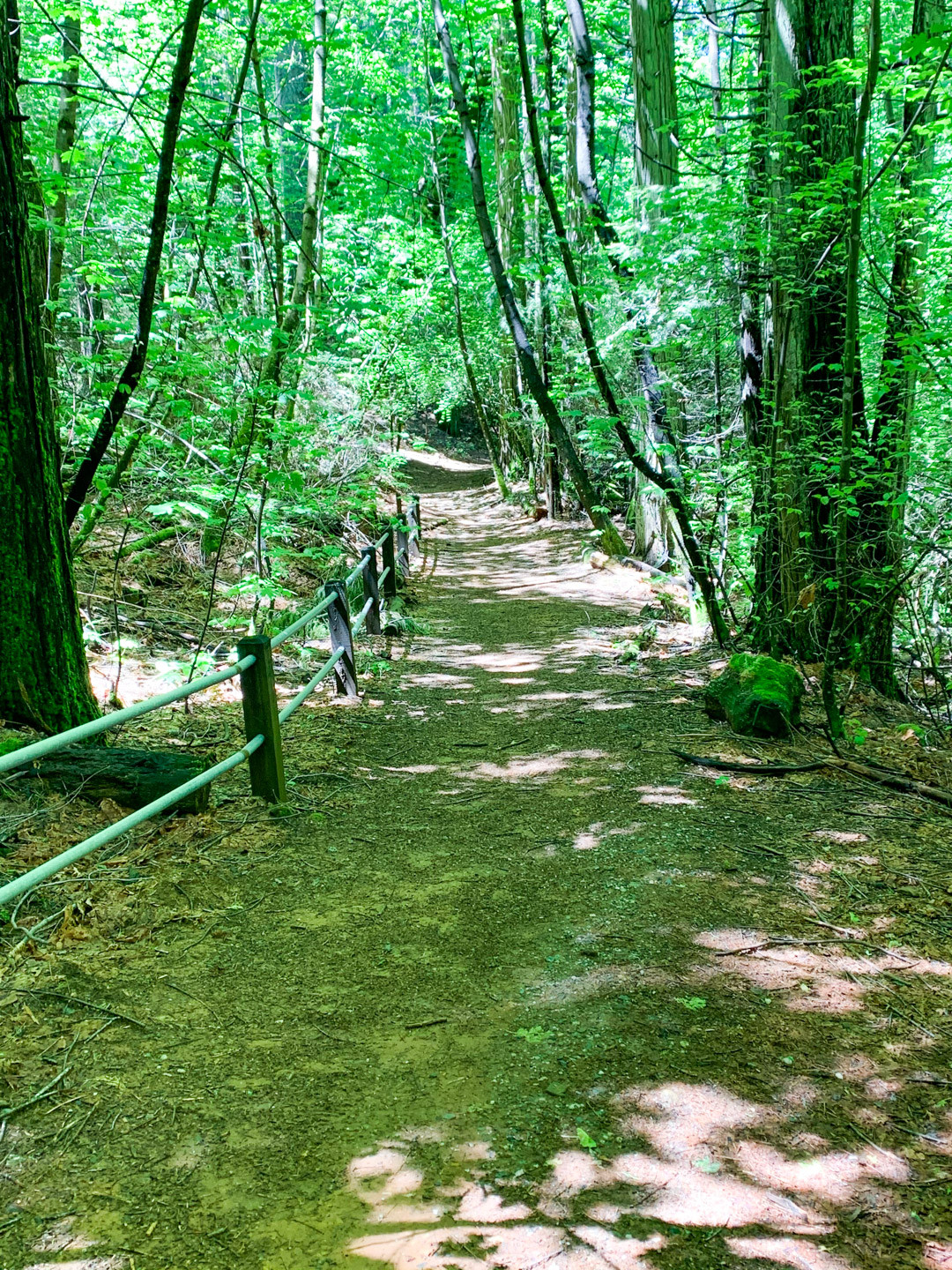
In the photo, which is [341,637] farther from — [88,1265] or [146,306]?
[88,1265]

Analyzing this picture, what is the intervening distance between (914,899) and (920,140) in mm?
5603

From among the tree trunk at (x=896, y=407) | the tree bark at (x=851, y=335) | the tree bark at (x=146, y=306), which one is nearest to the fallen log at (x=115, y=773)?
Result: the tree bark at (x=146, y=306)

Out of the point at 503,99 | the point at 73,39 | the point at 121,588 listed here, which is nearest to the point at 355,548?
the point at 121,588

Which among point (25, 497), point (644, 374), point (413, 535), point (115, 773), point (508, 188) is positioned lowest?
point (115, 773)

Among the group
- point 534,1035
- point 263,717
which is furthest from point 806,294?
point 534,1035

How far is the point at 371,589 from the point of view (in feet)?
29.4

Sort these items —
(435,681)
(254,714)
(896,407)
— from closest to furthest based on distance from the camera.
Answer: (254,714), (896,407), (435,681)

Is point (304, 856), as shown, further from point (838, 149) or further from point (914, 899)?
point (838, 149)

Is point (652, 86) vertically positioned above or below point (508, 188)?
below

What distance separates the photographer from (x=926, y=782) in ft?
15.8

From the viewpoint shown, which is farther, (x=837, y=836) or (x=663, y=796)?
(x=663, y=796)

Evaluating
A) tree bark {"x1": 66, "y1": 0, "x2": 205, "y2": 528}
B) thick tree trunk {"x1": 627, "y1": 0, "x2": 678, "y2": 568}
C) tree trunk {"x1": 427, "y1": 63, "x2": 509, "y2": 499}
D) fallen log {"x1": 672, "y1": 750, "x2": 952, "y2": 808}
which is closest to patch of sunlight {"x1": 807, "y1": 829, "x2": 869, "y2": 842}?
fallen log {"x1": 672, "y1": 750, "x2": 952, "y2": 808}

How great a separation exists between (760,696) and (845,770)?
822mm

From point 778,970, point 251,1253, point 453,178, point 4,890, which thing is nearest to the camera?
point 251,1253
